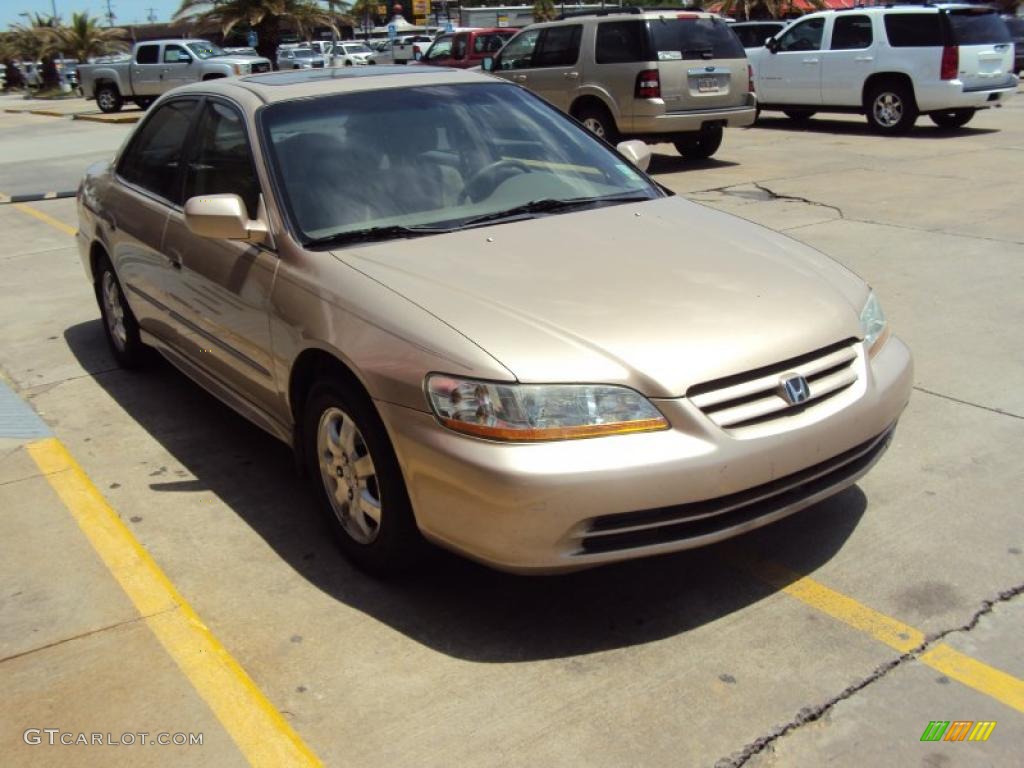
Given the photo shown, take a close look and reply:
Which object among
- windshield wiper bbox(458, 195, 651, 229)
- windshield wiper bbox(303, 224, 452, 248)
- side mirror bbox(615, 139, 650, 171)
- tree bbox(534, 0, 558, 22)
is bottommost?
windshield wiper bbox(303, 224, 452, 248)

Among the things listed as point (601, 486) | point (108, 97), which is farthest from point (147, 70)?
point (601, 486)

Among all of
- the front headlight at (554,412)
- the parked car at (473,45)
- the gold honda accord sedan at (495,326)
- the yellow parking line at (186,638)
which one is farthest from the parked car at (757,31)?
the front headlight at (554,412)

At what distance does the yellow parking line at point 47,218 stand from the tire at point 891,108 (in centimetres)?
1117

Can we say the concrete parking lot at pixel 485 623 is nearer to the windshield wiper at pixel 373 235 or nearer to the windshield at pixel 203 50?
the windshield wiper at pixel 373 235

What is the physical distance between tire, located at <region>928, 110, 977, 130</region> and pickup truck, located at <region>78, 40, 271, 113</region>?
16.4m

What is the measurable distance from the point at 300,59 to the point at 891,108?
2947 cm

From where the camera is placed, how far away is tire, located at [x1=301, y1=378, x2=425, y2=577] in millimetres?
3387

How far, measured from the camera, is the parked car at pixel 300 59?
37.8m

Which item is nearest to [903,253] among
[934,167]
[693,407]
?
[934,167]

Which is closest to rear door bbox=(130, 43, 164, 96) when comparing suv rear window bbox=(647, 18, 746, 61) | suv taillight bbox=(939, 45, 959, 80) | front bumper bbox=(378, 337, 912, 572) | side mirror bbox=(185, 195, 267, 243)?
suv rear window bbox=(647, 18, 746, 61)

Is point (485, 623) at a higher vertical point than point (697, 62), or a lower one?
lower

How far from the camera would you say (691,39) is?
12961mm

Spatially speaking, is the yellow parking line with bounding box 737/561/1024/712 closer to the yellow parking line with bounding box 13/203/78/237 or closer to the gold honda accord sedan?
the gold honda accord sedan

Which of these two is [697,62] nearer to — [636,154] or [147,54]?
[636,154]
